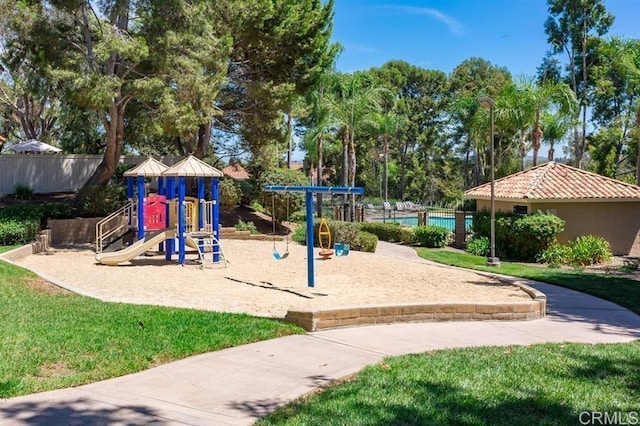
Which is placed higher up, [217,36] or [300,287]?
[217,36]

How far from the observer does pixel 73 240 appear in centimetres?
2131

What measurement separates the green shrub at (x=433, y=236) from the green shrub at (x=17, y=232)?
15194 mm

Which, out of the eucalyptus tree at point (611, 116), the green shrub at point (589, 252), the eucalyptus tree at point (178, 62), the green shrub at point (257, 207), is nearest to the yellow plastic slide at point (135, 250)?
the eucalyptus tree at point (178, 62)

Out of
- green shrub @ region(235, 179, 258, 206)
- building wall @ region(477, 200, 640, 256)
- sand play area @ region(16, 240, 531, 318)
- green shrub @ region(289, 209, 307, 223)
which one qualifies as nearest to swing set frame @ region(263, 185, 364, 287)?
sand play area @ region(16, 240, 531, 318)

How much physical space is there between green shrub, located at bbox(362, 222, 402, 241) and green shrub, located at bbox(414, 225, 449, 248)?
5.43ft

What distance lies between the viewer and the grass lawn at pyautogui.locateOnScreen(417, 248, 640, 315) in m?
12.4

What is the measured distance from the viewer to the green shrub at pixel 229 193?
2756cm

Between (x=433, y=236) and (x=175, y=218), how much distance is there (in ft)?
39.1

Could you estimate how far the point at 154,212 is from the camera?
729 inches

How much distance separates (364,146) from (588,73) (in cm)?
2158

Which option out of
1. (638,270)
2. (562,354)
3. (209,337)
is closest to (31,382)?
(209,337)

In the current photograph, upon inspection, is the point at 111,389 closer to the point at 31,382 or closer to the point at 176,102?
the point at 31,382

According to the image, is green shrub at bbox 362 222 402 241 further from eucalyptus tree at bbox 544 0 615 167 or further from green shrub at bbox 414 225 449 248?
eucalyptus tree at bbox 544 0 615 167

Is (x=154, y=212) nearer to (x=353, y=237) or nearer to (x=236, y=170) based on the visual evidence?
(x=353, y=237)
